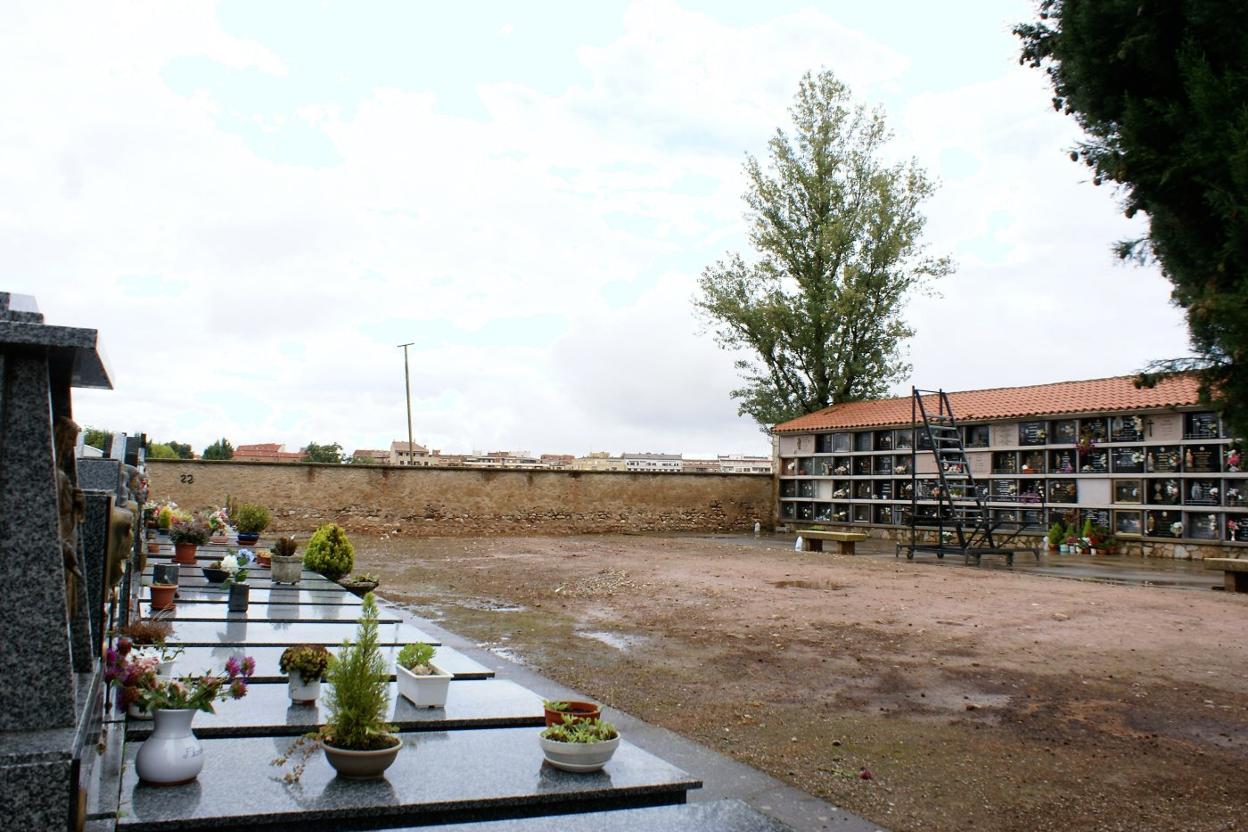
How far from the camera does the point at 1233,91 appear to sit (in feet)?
12.1

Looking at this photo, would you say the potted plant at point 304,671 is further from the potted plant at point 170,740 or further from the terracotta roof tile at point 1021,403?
the terracotta roof tile at point 1021,403

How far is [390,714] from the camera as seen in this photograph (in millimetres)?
4242

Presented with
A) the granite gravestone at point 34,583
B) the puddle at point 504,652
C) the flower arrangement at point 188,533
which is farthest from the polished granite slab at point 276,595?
the granite gravestone at point 34,583

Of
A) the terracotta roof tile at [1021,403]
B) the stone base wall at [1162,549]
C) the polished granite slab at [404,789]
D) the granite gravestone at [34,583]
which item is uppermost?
the terracotta roof tile at [1021,403]

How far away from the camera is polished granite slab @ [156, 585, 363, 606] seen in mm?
7871

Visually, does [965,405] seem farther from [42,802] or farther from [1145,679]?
[42,802]

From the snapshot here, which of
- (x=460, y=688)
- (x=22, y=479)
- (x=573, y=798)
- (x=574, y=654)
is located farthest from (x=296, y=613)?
(x=22, y=479)

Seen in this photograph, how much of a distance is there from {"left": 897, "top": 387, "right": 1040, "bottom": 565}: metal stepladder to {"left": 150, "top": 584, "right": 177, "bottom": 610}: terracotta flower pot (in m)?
13.1

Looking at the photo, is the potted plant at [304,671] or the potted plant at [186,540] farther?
the potted plant at [186,540]

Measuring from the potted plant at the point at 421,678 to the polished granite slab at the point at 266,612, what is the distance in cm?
229

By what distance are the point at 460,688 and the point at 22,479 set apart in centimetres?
308

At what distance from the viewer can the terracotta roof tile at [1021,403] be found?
18.0 m

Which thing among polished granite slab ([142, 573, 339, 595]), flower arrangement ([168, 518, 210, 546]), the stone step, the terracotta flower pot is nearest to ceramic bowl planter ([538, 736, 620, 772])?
the terracotta flower pot

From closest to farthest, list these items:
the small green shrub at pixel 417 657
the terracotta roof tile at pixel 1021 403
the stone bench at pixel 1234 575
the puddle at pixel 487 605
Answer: the small green shrub at pixel 417 657 → the puddle at pixel 487 605 → the stone bench at pixel 1234 575 → the terracotta roof tile at pixel 1021 403
